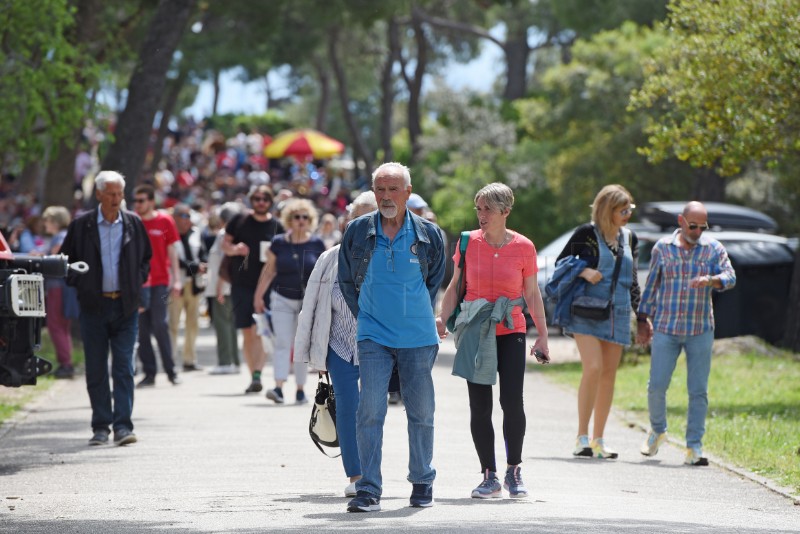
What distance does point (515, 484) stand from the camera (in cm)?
980

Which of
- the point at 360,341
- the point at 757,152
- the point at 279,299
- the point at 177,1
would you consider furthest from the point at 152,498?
the point at 177,1

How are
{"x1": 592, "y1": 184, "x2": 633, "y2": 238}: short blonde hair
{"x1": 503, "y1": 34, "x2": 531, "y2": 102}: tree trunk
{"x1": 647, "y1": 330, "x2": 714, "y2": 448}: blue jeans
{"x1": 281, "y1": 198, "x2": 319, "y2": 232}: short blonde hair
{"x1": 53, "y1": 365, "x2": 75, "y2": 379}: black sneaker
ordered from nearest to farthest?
1. {"x1": 592, "y1": 184, "x2": 633, "y2": 238}: short blonde hair
2. {"x1": 647, "y1": 330, "x2": 714, "y2": 448}: blue jeans
3. {"x1": 281, "y1": 198, "x2": 319, "y2": 232}: short blonde hair
4. {"x1": 53, "y1": 365, "x2": 75, "y2": 379}: black sneaker
5. {"x1": 503, "y1": 34, "x2": 531, "y2": 102}: tree trunk

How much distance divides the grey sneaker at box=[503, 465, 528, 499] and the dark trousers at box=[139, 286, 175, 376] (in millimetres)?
8135

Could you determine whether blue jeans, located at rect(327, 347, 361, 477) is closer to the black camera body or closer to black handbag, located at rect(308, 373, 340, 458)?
black handbag, located at rect(308, 373, 340, 458)

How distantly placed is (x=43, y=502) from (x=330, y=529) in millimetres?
2126

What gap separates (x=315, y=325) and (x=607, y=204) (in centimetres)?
313

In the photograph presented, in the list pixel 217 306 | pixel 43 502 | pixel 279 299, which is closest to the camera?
pixel 43 502

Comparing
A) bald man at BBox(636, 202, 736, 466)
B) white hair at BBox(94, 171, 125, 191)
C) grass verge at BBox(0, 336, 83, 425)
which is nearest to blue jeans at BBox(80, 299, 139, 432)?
white hair at BBox(94, 171, 125, 191)

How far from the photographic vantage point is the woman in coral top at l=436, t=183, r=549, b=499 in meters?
9.91

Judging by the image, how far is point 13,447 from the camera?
12328 mm

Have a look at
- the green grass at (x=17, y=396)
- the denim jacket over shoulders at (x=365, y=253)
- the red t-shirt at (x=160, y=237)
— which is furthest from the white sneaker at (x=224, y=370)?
the denim jacket over shoulders at (x=365, y=253)

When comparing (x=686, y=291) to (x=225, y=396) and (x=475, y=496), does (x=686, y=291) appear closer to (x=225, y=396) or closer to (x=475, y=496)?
(x=475, y=496)

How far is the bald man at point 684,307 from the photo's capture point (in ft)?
40.2

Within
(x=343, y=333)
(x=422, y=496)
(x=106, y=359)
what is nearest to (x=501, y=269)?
(x=343, y=333)
